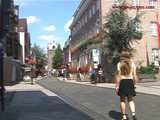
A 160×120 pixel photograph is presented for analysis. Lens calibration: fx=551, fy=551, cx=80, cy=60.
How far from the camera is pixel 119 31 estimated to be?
54.2 m

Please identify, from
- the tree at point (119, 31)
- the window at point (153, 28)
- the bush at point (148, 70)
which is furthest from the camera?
the window at point (153, 28)

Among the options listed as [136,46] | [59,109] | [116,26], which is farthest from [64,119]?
[136,46]

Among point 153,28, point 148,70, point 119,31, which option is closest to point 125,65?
point 119,31

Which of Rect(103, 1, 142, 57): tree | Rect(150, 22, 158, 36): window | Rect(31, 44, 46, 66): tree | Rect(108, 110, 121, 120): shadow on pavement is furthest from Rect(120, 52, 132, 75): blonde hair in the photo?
Rect(31, 44, 46, 66): tree

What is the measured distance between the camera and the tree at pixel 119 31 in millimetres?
53906

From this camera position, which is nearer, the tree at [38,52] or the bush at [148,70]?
the bush at [148,70]

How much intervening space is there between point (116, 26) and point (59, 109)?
34508 millimetres

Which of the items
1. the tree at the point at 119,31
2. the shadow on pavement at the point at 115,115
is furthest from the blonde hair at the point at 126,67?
the tree at the point at 119,31

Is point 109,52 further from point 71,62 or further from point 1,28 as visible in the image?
point 71,62

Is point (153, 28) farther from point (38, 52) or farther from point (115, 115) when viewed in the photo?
point (38, 52)

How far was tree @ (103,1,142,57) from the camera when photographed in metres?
53.9

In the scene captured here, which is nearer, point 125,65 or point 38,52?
point 125,65

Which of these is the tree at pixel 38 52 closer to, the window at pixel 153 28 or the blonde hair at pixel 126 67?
the window at pixel 153 28

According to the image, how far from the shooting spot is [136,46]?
213 feet
